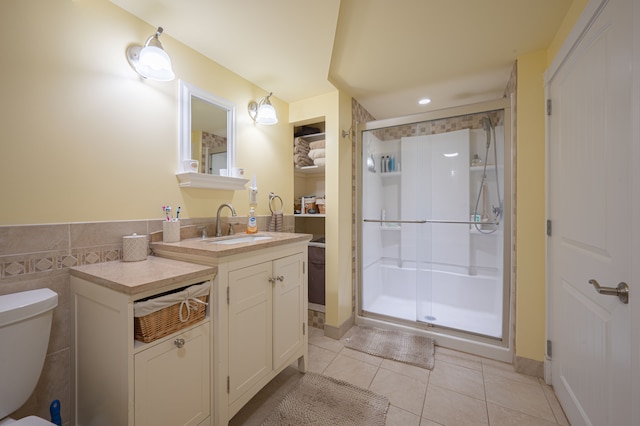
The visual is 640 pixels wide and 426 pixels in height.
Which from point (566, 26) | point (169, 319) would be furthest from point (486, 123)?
point (169, 319)

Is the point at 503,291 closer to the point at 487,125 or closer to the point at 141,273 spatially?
the point at 487,125

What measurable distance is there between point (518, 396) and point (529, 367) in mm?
315

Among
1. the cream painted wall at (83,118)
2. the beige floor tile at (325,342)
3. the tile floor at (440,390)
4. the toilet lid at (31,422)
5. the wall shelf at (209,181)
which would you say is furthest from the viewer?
the beige floor tile at (325,342)

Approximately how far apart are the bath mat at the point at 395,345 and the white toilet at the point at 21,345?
187 centimetres

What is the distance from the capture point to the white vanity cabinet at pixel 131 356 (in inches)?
34.6

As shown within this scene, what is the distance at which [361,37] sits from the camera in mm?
1636

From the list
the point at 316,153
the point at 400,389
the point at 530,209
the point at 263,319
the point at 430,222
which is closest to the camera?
the point at 263,319

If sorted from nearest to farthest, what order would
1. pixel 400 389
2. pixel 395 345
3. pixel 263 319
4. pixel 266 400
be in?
pixel 263 319 < pixel 266 400 < pixel 400 389 < pixel 395 345

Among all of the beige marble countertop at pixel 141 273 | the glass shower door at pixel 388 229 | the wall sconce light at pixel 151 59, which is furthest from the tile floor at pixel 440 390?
the wall sconce light at pixel 151 59

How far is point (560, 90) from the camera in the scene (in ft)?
4.76

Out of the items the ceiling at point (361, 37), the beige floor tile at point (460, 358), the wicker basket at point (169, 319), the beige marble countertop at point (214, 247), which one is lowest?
the beige floor tile at point (460, 358)

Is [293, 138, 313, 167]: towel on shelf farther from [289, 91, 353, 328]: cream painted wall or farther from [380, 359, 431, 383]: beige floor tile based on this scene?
[380, 359, 431, 383]: beige floor tile

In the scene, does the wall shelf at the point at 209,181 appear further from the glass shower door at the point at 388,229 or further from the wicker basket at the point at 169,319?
the glass shower door at the point at 388,229

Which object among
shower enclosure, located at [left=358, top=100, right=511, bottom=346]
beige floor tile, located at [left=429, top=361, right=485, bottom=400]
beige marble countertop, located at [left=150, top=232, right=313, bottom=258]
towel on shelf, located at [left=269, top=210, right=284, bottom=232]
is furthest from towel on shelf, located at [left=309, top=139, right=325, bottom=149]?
beige floor tile, located at [left=429, top=361, right=485, bottom=400]
